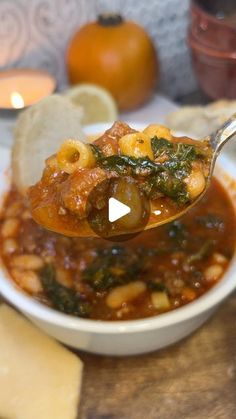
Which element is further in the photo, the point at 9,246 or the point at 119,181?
the point at 9,246

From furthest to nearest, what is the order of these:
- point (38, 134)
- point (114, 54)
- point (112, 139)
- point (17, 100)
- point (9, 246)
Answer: point (114, 54), point (17, 100), point (38, 134), point (9, 246), point (112, 139)

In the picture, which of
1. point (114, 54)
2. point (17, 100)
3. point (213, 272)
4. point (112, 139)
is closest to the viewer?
point (112, 139)

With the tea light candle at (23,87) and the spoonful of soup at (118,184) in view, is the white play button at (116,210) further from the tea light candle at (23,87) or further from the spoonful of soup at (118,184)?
the tea light candle at (23,87)

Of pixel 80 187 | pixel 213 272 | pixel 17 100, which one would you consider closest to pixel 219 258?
pixel 213 272

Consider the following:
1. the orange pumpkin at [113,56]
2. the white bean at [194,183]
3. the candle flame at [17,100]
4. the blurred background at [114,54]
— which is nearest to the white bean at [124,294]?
the white bean at [194,183]

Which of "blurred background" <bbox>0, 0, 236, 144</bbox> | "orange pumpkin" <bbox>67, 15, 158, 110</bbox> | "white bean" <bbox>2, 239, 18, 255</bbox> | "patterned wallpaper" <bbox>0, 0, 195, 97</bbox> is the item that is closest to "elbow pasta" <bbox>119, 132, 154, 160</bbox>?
"white bean" <bbox>2, 239, 18, 255</bbox>

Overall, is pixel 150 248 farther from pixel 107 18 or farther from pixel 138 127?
pixel 107 18

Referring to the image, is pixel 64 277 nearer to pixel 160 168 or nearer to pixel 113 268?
pixel 113 268
